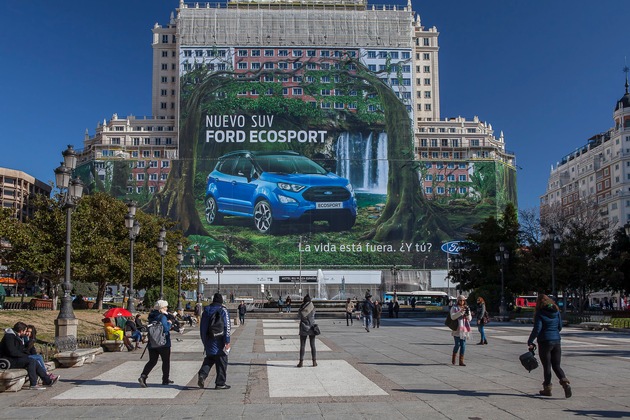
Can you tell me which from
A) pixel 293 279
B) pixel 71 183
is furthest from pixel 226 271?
pixel 71 183

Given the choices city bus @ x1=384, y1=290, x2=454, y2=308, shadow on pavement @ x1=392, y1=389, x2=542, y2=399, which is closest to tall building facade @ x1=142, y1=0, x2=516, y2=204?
city bus @ x1=384, y1=290, x2=454, y2=308

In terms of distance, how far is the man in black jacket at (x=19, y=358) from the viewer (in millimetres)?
11352

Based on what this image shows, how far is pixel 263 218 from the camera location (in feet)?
308

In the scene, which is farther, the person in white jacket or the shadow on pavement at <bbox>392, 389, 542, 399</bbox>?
the person in white jacket

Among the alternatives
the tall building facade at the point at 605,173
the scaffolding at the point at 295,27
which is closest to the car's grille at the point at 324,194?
the scaffolding at the point at 295,27

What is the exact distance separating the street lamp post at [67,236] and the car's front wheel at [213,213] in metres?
76.7

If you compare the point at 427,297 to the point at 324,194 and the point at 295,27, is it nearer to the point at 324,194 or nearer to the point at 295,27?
the point at 324,194

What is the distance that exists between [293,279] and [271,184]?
13.9m

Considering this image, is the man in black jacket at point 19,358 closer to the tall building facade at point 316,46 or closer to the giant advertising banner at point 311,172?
the giant advertising banner at point 311,172

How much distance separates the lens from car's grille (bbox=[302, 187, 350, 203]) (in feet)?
312

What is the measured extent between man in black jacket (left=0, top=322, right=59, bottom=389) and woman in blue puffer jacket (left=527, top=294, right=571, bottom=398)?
8.26m

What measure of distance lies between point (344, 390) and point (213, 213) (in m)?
84.7

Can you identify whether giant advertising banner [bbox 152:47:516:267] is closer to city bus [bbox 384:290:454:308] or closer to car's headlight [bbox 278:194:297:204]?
car's headlight [bbox 278:194:297:204]

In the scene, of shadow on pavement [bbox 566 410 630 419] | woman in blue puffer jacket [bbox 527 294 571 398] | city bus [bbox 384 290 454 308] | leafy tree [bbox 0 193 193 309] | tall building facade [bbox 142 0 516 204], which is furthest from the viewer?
tall building facade [bbox 142 0 516 204]
